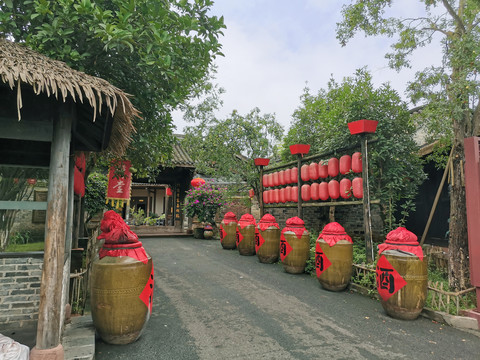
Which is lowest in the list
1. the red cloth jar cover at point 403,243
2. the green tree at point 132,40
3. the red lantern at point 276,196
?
the red cloth jar cover at point 403,243

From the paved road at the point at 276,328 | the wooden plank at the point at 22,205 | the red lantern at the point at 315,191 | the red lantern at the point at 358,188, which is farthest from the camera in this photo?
the red lantern at the point at 315,191

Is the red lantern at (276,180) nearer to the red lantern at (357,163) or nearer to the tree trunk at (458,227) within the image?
the red lantern at (357,163)

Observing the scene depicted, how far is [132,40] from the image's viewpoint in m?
3.67

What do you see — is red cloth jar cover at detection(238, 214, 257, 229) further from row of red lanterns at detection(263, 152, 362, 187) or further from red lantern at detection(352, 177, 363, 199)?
red lantern at detection(352, 177, 363, 199)

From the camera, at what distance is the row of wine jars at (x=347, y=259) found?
448cm

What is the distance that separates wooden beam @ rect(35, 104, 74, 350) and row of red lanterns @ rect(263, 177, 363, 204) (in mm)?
5454

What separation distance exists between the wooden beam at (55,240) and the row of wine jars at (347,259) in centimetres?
430

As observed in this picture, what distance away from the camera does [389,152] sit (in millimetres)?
7145

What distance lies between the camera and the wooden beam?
278cm

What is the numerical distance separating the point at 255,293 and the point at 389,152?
4.38 metres

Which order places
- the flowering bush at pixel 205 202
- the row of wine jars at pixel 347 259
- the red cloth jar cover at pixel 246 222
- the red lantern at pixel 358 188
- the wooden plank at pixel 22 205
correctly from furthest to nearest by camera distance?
the flowering bush at pixel 205 202 → the red cloth jar cover at pixel 246 222 → the red lantern at pixel 358 188 → the row of wine jars at pixel 347 259 → the wooden plank at pixel 22 205

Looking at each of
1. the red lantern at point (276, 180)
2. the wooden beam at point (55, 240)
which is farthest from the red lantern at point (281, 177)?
the wooden beam at point (55, 240)

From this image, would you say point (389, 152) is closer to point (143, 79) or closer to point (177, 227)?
point (143, 79)

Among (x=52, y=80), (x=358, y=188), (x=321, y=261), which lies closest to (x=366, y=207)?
(x=358, y=188)
